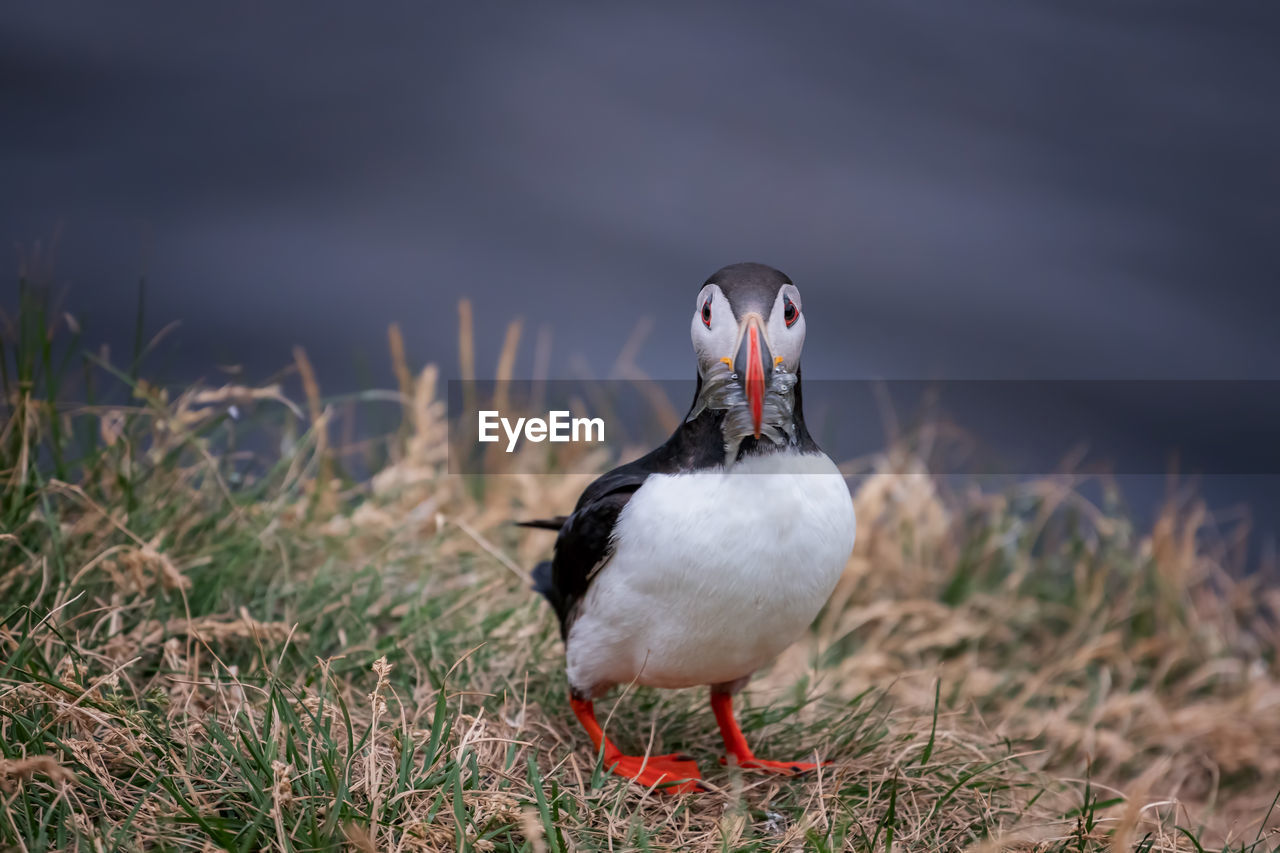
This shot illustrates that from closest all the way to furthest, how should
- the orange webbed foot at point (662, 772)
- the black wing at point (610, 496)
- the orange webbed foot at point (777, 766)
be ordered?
the black wing at point (610, 496) → the orange webbed foot at point (662, 772) → the orange webbed foot at point (777, 766)

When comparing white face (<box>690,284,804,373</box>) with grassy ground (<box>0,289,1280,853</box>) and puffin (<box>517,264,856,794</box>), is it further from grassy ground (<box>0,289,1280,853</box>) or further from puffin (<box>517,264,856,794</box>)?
grassy ground (<box>0,289,1280,853</box>)

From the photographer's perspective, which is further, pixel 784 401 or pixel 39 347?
pixel 39 347

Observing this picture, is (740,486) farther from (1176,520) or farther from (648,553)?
(1176,520)

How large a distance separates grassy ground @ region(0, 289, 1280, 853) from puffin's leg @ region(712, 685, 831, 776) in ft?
0.20

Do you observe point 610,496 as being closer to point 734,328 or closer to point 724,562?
point 724,562

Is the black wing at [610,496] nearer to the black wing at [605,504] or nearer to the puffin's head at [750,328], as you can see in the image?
the black wing at [605,504]

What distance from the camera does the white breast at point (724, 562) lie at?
2.41 meters

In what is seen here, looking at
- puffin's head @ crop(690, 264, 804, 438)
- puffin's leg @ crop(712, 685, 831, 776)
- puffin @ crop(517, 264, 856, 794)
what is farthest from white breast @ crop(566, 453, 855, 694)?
puffin's leg @ crop(712, 685, 831, 776)

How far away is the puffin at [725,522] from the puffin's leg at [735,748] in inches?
8.9

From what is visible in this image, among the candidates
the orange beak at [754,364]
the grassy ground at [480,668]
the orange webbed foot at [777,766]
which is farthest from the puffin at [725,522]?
the grassy ground at [480,668]

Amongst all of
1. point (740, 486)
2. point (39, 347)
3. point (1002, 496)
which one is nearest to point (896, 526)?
point (1002, 496)

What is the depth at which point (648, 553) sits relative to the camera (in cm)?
249

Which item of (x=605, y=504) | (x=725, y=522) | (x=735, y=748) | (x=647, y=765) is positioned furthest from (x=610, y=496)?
(x=735, y=748)

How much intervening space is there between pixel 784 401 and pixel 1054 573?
10.7 ft
